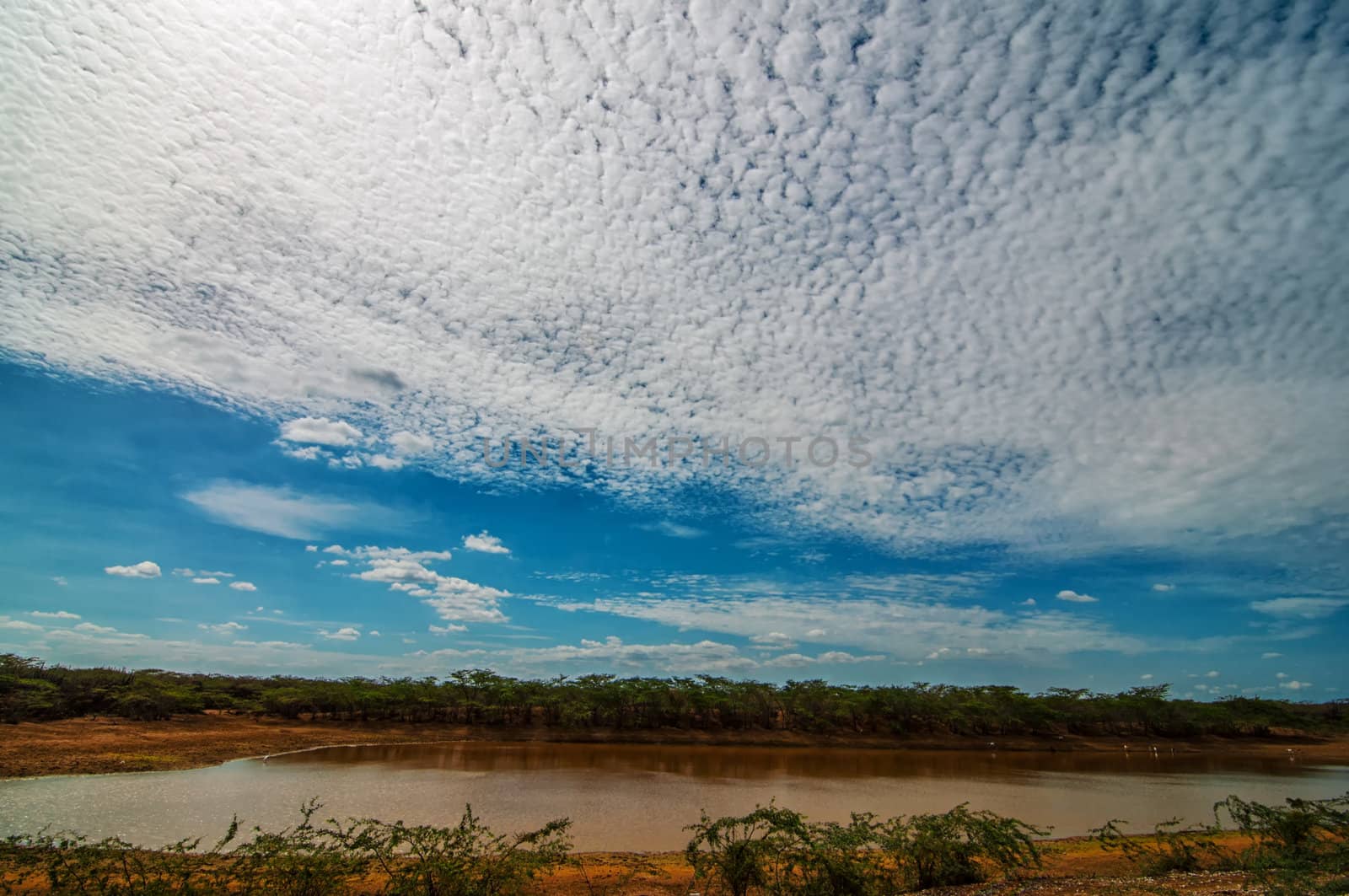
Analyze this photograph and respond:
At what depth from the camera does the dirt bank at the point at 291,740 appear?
88.6ft

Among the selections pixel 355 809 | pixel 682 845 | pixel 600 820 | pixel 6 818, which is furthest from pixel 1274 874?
pixel 6 818

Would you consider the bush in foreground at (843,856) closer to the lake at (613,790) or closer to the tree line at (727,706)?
the lake at (613,790)

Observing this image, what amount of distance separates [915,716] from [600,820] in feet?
151

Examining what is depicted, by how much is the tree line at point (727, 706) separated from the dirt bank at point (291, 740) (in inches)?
64.8

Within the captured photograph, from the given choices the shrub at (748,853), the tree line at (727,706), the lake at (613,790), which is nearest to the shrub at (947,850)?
the shrub at (748,853)

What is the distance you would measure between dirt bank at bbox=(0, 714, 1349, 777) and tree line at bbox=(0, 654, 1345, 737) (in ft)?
5.40

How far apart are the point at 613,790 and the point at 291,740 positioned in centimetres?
2631

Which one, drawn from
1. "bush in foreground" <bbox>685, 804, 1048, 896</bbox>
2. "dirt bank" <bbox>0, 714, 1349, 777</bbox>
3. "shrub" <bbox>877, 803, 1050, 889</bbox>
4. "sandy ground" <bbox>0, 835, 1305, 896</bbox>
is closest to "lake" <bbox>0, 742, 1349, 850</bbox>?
"dirt bank" <bbox>0, 714, 1349, 777</bbox>

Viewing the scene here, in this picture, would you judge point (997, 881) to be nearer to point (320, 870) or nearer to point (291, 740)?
point (320, 870)

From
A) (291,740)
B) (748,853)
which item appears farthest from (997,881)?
(291,740)

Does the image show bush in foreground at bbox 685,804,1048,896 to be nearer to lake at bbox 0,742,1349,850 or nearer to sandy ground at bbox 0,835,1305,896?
sandy ground at bbox 0,835,1305,896

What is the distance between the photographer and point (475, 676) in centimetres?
5584

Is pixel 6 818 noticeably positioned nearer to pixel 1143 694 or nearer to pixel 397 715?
pixel 397 715

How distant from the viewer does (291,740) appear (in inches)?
1575
